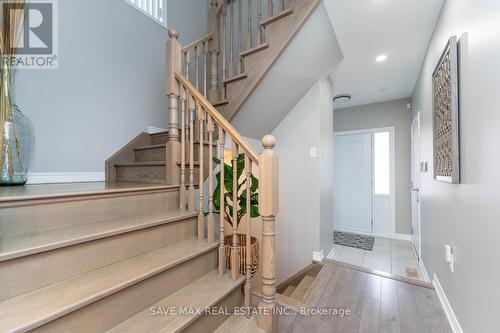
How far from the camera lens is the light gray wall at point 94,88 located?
1931 mm

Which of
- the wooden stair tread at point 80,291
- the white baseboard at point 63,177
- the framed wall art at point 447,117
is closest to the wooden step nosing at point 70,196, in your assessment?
the wooden stair tread at point 80,291

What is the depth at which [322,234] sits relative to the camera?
279 centimetres

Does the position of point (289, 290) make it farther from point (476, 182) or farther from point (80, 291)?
point (80, 291)

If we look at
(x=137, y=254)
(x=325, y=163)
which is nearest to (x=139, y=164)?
(x=137, y=254)

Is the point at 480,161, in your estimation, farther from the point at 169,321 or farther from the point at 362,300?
the point at 169,321

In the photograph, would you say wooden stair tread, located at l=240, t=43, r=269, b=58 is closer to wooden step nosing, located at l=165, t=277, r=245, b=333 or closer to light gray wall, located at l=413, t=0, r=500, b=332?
light gray wall, located at l=413, t=0, r=500, b=332

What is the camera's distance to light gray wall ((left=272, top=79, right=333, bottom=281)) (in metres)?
2.75

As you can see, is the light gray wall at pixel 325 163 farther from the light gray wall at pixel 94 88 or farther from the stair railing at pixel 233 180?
the light gray wall at pixel 94 88

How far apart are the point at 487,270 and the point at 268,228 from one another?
104 centimetres

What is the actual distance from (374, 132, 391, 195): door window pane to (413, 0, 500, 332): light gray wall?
2580mm

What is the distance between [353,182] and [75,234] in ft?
14.4

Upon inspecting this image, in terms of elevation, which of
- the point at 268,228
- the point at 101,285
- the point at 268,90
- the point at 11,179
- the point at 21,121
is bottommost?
the point at 101,285

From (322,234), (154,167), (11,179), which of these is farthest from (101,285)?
(322,234)

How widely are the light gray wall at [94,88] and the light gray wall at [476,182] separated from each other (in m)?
2.84
